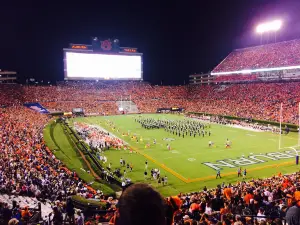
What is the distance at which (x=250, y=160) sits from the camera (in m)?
24.1

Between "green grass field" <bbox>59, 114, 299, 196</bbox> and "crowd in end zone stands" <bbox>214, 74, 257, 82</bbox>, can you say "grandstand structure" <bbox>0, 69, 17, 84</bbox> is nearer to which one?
"green grass field" <bbox>59, 114, 299, 196</bbox>

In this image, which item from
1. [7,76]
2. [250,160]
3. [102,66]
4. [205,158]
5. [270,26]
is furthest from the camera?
[102,66]

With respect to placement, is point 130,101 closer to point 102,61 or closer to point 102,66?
point 102,66

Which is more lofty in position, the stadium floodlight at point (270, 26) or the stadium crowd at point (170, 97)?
the stadium floodlight at point (270, 26)

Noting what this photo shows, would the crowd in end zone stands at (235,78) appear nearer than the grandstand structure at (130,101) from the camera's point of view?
No

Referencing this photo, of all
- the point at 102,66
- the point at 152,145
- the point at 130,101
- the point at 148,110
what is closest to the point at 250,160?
the point at 152,145

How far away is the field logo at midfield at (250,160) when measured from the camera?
74.6ft

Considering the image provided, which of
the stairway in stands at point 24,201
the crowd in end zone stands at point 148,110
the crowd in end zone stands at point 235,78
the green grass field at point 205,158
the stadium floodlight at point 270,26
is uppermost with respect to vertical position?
the stadium floodlight at point 270,26

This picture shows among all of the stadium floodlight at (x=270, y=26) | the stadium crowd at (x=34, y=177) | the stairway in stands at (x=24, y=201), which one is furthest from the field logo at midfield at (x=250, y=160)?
the stadium floodlight at (x=270, y=26)

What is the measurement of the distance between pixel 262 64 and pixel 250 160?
4604 cm

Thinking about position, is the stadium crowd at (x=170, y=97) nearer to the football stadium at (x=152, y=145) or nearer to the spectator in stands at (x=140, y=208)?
the football stadium at (x=152, y=145)

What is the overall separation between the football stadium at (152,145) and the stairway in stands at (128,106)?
0.59 meters

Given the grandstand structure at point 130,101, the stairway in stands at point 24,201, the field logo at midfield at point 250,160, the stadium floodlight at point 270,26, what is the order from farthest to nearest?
1. the stadium floodlight at point 270,26
2. the field logo at midfield at point 250,160
3. the grandstand structure at point 130,101
4. the stairway in stands at point 24,201

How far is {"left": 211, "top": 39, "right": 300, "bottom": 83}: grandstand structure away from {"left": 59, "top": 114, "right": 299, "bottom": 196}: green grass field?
2657 centimetres
